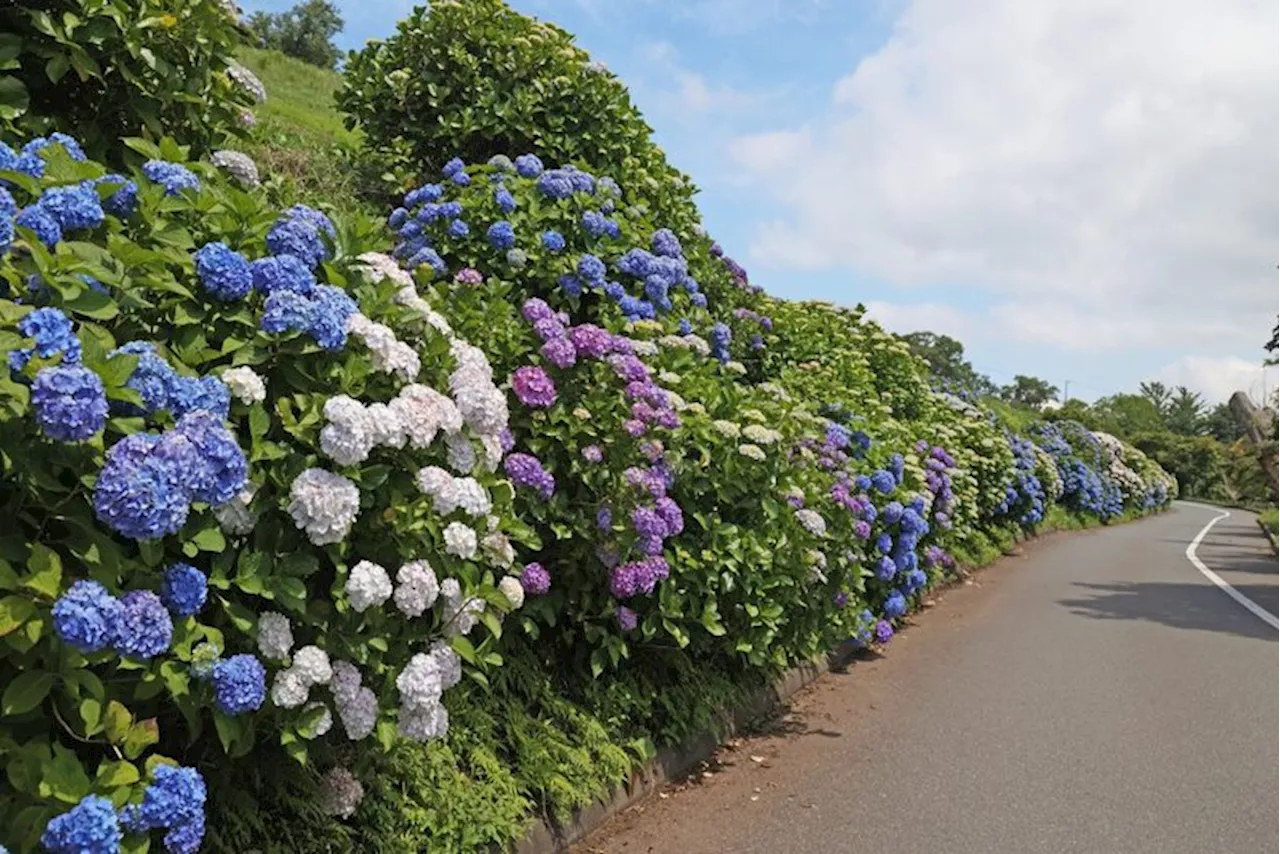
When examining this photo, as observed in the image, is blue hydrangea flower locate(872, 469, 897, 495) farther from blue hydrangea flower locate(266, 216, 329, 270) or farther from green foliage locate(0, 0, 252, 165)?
blue hydrangea flower locate(266, 216, 329, 270)

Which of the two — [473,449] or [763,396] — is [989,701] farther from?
[473,449]

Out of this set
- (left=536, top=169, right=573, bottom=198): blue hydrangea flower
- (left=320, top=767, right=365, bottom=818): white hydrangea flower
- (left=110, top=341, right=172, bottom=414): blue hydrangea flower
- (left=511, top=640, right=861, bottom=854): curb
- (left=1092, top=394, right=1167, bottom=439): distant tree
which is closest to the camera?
(left=110, top=341, right=172, bottom=414): blue hydrangea flower

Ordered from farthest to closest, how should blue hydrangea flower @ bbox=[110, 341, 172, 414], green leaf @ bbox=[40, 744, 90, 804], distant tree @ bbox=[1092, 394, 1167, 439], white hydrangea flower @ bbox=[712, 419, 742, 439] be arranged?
1. distant tree @ bbox=[1092, 394, 1167, 439]
2. white hydrangea flower @ bbox=[712, 419, 742, 439]
3. blue hydrangea flower @ bbox=[110, 341, 172, 414]
4. green leaf @ bbox=[40, 744, 90, 804]

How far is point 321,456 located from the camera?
3.08m

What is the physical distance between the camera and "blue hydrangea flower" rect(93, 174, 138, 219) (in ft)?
10.2

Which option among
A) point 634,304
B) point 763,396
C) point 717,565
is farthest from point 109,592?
point 763,396

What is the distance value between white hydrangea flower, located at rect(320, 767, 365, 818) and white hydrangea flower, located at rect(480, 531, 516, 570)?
0.89 metres

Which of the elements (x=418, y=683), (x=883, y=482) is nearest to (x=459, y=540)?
(x=418, y=683)

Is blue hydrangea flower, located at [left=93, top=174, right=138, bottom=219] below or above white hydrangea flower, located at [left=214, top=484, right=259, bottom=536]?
above

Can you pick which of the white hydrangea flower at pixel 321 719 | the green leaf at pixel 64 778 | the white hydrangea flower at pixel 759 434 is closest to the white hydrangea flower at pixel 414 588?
the white hydrangea flower at pixel 321 719

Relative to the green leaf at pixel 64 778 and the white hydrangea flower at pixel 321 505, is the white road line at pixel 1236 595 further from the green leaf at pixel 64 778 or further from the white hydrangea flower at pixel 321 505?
the green leaf at pixel 64 778

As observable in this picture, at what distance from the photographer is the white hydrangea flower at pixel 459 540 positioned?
3.36 metres

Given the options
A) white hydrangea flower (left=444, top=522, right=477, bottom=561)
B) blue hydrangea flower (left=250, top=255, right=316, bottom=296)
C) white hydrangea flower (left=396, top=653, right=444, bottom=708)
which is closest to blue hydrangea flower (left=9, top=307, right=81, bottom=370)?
blue hydrangea flower (left=250, top=255, right=316, bottom=296)

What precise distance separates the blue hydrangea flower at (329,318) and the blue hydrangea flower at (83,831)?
1.39 meters
